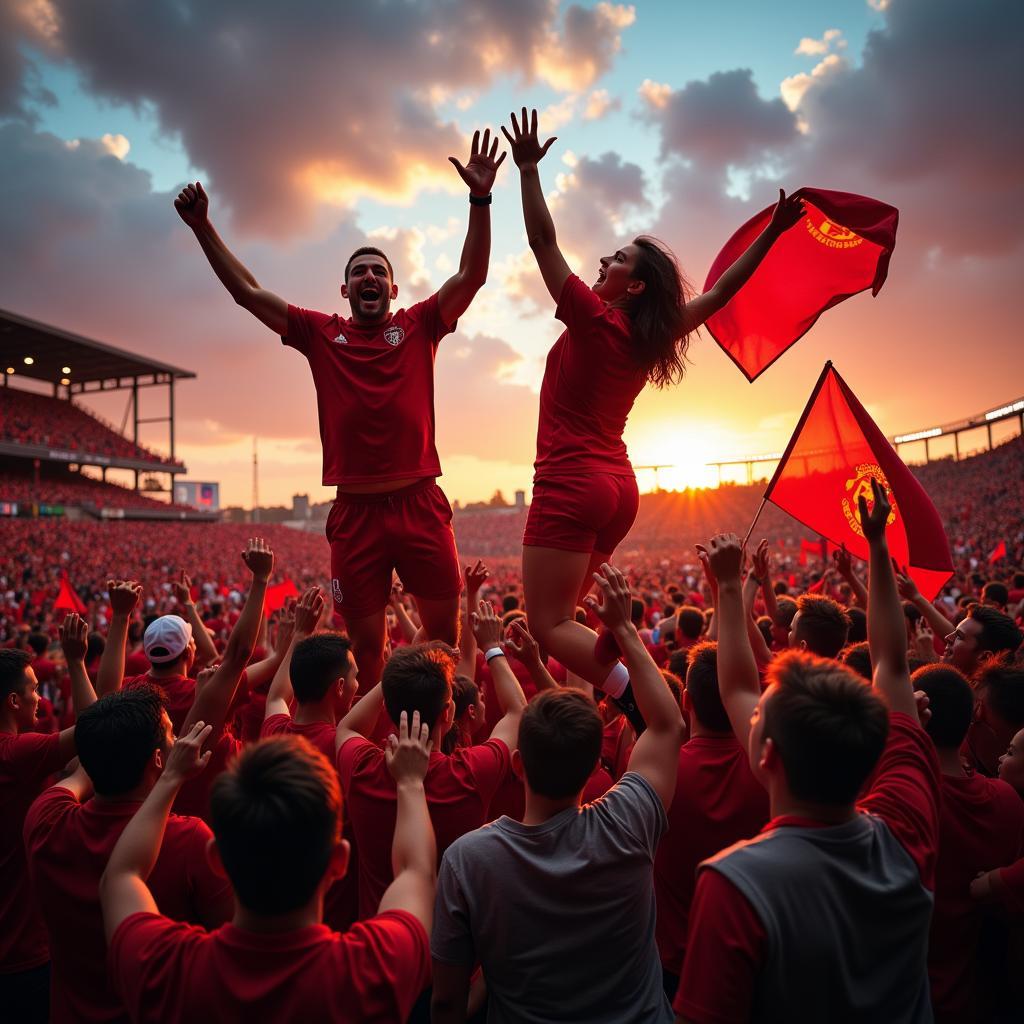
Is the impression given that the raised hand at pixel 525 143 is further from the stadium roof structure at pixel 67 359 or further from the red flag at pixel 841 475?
the stadium roof structure at pixel 67 359

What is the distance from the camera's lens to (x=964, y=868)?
2.50 meters

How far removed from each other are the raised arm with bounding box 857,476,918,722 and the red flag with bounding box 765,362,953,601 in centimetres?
276

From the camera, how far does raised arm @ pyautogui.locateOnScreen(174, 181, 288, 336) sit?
3.67 m

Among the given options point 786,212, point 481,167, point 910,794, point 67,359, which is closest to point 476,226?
point 481,167

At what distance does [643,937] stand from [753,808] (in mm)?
797

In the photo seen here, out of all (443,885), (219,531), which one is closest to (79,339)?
(219,531)

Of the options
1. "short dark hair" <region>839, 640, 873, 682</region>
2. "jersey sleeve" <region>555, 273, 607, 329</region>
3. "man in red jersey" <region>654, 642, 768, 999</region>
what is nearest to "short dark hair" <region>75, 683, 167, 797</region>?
"man in red jersey" <region>654, 642, 768, 999</region>

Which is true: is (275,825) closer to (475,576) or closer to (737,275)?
(475,576)

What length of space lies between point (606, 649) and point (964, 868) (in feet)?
4.94

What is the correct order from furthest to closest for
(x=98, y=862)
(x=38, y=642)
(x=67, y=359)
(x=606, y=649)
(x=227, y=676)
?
(x=67, y=359) → (x=38, y=642) → (x=606, y=649) → (x=227, y=676) → (x=98, y=862)

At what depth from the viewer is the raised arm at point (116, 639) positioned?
363 cm

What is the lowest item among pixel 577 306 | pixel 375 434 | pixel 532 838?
pixel 532 838

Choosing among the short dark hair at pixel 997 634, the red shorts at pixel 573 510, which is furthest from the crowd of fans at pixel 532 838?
the short dark hair at pixel 997 634

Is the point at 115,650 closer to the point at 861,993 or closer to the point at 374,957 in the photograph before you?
the point at 374,957
